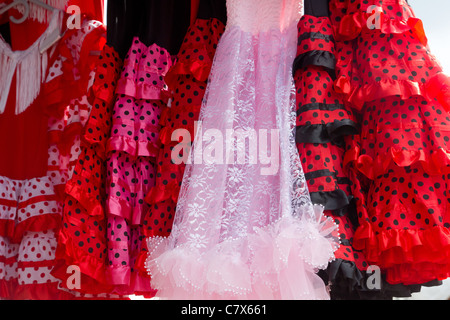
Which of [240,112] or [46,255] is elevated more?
[240,112]

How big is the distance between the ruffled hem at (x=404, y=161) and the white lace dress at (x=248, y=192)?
150 millimetres

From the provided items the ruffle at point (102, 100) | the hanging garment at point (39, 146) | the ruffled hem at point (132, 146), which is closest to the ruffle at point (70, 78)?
the hanging garment at point (39, 146)

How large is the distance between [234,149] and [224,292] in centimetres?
34

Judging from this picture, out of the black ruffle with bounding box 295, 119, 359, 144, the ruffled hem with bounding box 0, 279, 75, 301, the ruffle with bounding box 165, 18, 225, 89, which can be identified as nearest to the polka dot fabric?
the black ruffle with bounding box 295, 119, 359, 144

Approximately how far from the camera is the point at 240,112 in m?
1.15

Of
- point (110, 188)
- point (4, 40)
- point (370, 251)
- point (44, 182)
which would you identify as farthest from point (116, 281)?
point (4, 40)

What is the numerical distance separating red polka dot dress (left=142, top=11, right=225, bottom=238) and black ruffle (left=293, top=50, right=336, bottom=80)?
0.83 feet

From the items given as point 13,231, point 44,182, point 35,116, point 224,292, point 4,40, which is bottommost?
point 224,292

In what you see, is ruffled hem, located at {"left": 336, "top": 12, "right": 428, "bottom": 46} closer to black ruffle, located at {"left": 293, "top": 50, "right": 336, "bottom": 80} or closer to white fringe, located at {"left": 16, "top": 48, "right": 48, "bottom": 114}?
black ruffle, located at {"left": 293, "top": 50, "right": 336, "bottom": 80}

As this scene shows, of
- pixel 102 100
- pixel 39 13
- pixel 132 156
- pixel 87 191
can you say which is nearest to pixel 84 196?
pixel 87 191

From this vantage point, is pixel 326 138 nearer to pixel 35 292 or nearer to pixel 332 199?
pixel 332 199

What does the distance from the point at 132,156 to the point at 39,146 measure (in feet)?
1.20

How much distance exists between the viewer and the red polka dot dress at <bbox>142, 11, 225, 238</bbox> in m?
1.18

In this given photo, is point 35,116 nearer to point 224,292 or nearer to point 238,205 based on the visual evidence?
point 238,205
